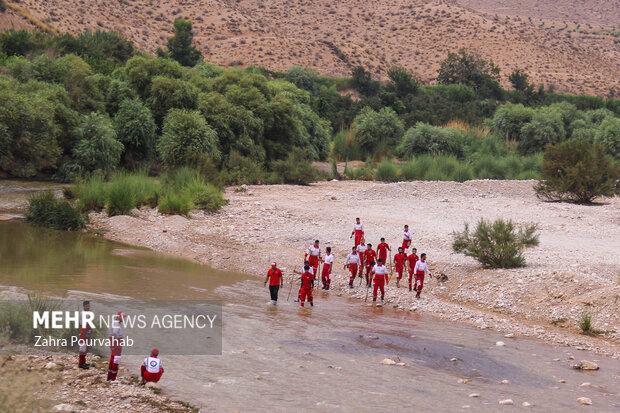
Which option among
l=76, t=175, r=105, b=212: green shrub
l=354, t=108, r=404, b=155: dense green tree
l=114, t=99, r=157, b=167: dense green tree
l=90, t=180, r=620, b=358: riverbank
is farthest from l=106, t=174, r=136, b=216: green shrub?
l=354, t=108, r=404, b=155: dense green tree

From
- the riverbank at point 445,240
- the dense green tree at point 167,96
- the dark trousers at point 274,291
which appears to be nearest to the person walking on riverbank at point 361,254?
the riverbank at point 445,240

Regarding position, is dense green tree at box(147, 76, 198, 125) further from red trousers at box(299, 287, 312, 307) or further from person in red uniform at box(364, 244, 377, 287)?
red trousers at box(299, 287, 312, 307)

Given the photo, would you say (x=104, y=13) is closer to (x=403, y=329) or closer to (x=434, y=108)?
(x=434, y=108)

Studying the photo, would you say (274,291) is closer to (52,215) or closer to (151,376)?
(151,376)

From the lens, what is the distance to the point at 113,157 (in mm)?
37531

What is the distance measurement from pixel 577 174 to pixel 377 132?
22.2 metres

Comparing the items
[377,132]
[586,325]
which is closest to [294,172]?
[377,132]

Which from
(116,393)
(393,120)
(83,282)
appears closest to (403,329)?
(116,393)

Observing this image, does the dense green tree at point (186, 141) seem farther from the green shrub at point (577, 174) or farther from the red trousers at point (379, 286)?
the red trousers at point (379, 286)

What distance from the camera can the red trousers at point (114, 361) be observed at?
1051 cm

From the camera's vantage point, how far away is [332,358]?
12711 mm

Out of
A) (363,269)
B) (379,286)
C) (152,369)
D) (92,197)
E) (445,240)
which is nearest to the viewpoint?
(152,369)

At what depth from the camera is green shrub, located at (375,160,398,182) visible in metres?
44.8

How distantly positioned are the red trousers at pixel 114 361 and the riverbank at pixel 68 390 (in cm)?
12
